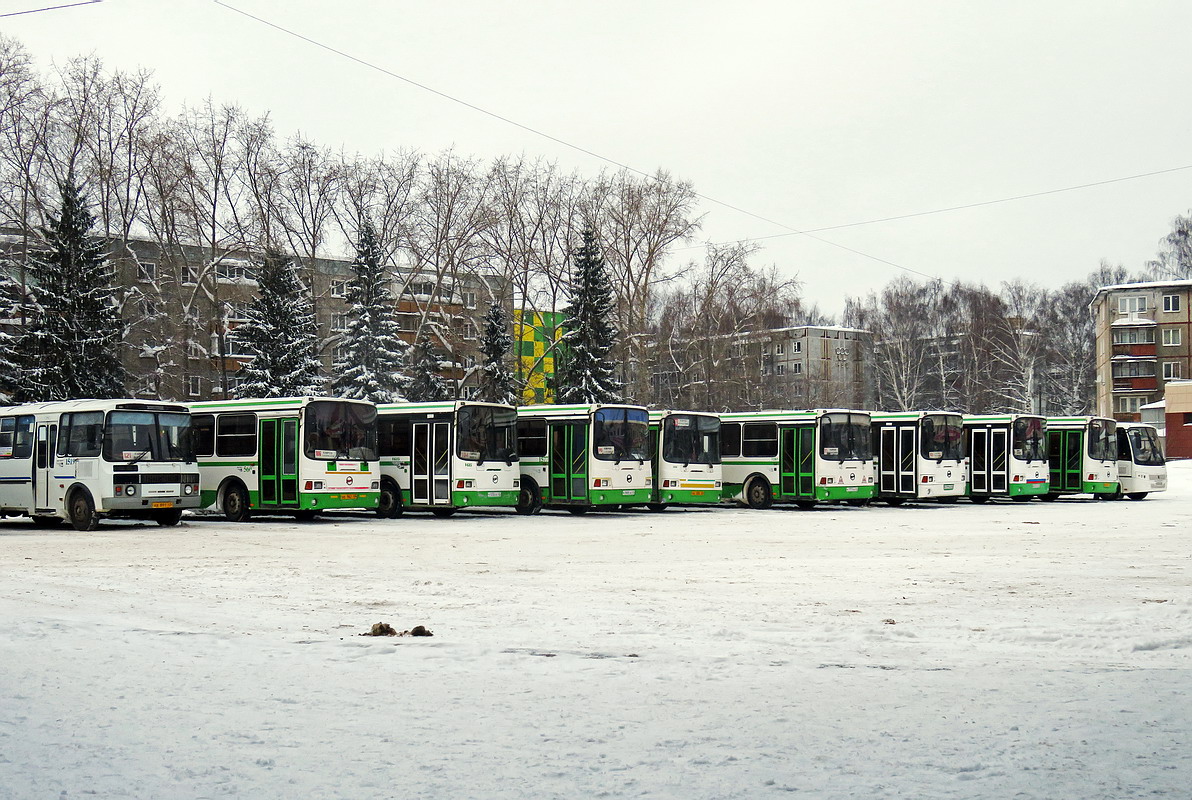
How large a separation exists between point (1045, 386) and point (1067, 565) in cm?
9647

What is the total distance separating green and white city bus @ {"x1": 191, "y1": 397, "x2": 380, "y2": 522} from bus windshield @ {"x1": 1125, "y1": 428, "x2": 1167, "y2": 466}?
91.8ft

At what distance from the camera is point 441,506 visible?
30828 mm

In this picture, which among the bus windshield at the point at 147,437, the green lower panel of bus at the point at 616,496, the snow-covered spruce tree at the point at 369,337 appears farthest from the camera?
the snow-covered spruce tree at the point at 369,337

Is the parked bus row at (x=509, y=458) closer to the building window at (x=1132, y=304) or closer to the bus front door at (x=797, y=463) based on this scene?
the bus front door at (x=797, y=463)

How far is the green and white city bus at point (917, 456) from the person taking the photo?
39000 millimetres

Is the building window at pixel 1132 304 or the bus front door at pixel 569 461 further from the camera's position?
the building window at pixel 1132 304

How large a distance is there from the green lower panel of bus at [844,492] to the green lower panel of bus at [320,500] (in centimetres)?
1322

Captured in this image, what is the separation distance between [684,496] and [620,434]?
3.05 m

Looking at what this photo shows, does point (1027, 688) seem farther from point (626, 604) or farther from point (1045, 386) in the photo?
point (1045, 386)

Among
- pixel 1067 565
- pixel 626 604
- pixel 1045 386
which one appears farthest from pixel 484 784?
pixel 1045 386

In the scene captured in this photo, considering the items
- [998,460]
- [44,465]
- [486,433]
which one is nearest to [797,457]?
[998,460]

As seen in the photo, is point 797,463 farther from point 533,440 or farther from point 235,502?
point 235,502

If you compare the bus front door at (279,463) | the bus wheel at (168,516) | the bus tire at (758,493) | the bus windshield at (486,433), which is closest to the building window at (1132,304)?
the bus tire at (758,493)

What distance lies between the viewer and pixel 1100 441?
43531 millimetres
